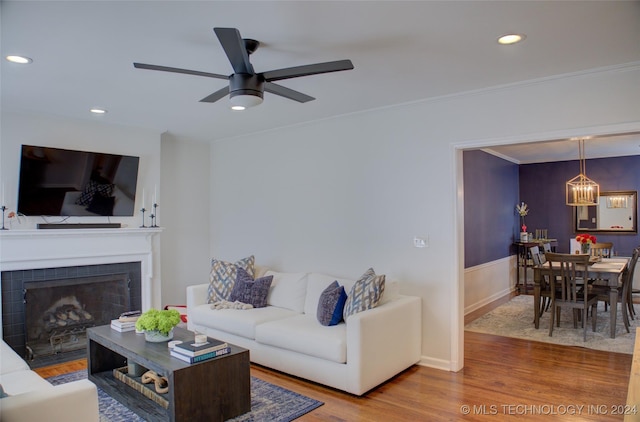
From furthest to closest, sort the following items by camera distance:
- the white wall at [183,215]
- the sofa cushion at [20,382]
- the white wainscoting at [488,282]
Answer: the white wainscoting at [488,282]
the white wall at [183,215]
the sofa cushion at [20,382]

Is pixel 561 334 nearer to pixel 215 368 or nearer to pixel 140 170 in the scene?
pixel 215 368

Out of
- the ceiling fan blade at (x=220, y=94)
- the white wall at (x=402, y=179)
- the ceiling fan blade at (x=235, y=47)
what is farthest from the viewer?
the white wall at (x=402, y=179)

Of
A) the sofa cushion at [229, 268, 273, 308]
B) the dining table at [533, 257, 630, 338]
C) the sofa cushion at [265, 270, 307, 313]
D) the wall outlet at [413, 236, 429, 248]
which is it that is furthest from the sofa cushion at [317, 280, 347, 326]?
the dining table at [533, 257, 630, 338]

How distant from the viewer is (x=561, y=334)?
5129 mm

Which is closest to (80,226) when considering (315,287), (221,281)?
(221,281)

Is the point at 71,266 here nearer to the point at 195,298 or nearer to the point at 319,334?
the point at 195,298

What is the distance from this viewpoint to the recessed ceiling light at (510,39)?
2.69m

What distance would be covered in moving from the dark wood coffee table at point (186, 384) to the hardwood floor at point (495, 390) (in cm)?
55

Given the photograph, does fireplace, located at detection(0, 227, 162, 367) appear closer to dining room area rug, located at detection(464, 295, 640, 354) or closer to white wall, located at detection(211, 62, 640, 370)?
white wall, located at detection(211, 62, 640, 370)

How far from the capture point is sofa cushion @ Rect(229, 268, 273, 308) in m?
4.68

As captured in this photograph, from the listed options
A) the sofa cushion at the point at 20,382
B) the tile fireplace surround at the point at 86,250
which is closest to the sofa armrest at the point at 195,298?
the tile fireplace surround at the point at 86,250

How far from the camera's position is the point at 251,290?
15.4 ft

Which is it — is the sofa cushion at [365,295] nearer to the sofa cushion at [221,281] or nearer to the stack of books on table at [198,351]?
the stack of books on table at [198,351]

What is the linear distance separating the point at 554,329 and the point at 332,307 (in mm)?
3239
